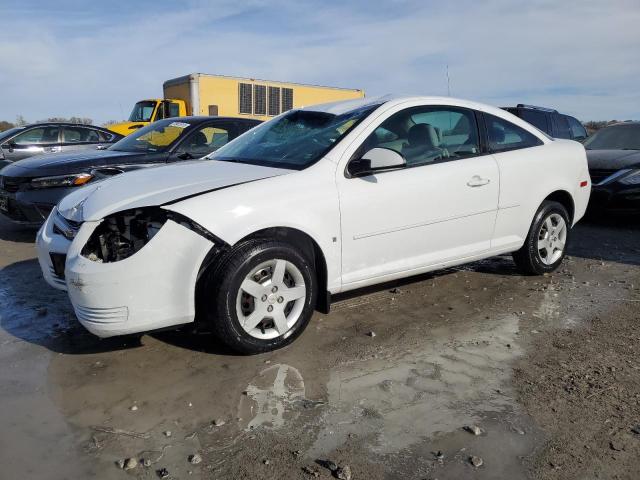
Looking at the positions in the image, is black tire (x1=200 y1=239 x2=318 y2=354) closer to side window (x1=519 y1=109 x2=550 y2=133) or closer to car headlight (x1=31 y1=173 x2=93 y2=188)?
car headlight (x1=31 y1=173 x2=93 y2=188)

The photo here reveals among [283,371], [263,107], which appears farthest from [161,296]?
[263,107]

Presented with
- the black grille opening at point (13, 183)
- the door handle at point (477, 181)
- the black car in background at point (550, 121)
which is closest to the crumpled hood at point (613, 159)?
the black car in background at point (550, 121)

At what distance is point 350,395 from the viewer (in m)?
3.04

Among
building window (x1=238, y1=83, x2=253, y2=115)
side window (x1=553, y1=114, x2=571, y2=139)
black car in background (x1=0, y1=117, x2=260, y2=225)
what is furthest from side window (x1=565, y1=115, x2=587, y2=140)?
building window (x1=238, y1=83, x2=253, y2=115)

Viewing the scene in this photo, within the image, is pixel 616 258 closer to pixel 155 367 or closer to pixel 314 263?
pixel 314 263

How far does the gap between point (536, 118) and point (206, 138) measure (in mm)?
7512

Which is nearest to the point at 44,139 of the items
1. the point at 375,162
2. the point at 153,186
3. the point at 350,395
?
the point at 153,186

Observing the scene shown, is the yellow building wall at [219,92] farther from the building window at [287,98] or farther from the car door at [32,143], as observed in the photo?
the car door at [32,143]

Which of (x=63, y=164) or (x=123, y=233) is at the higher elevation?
(x=63, y=164)

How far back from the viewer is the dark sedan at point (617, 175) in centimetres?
755

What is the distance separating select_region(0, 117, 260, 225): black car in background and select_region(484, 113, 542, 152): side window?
3.23 metres

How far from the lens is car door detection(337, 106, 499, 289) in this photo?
152 inches

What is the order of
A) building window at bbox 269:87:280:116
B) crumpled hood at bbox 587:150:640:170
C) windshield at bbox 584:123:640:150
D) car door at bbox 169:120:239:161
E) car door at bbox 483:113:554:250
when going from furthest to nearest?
building window at bbox 269:87:280:116, windshield at bbox 584:123:640:150, crumpled hood at bbox 587:150:640:170, car door at bbox 169:120:239:161, car door at bbox 483:113:554:250

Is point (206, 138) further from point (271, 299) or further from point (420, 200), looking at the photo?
point (271, 299)
